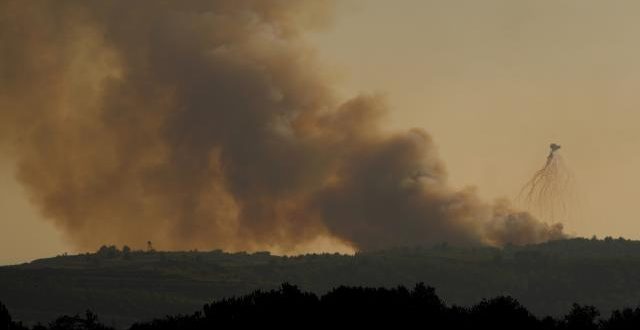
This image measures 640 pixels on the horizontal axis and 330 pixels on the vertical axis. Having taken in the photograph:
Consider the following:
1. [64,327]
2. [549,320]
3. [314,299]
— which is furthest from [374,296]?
[64,327]

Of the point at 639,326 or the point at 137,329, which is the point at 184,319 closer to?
the point at 137,329

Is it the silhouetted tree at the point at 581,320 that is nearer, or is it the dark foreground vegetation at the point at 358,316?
the dark foreground vegetation at the point at 358,316

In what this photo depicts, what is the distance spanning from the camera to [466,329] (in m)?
184

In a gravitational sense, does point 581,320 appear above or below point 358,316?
above

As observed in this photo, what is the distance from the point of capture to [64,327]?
198750mm

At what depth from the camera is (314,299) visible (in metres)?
198

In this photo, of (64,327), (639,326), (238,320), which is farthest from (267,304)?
(639,326)

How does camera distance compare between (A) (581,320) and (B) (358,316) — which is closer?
(B) (358,316)

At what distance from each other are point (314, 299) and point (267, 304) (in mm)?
6562

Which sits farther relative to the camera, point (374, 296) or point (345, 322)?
point (374, 296)

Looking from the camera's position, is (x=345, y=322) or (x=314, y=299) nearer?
(x=345, y=322)

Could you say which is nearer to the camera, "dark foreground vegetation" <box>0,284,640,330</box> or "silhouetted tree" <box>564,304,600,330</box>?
"dark foreground vegetation" <box>0,284,640,330</box>

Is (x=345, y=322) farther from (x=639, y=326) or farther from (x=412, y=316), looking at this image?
(x=639, y=326)

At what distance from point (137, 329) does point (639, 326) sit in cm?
6099
